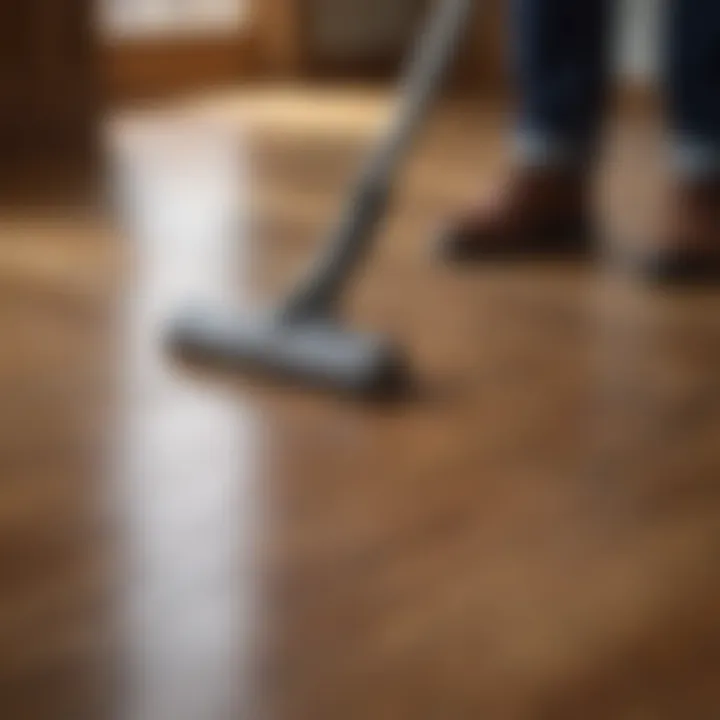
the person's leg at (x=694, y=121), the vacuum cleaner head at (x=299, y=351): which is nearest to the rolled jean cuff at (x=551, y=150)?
the person's leg at (x=694, y=121)

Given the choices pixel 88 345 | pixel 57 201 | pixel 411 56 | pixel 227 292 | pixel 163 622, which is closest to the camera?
pixel 163 622

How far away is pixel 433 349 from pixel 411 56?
8.08 ft

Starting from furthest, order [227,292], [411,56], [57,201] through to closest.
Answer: [411,56] < [57,201] < [227,292]

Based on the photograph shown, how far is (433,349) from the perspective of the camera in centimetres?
146

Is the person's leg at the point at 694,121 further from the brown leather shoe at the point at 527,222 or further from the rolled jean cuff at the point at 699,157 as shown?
the brown leather shoe at the point at 527,222

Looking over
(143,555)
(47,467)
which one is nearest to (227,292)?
(47,467)

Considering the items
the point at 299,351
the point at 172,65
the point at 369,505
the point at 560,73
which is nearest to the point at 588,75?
the point at 560,73

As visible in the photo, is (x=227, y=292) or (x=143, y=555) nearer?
(x=143, y=555)

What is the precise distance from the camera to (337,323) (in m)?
→ 1.47

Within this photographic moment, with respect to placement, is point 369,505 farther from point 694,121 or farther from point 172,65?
point 172,65

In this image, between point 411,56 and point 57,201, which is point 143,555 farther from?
point 411,56

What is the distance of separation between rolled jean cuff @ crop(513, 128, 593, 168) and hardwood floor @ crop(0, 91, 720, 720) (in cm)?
17

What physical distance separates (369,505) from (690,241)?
0.82 m

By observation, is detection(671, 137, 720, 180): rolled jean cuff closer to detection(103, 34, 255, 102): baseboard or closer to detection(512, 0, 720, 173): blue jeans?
detection(512, 0, 720, 173): blue jeans
